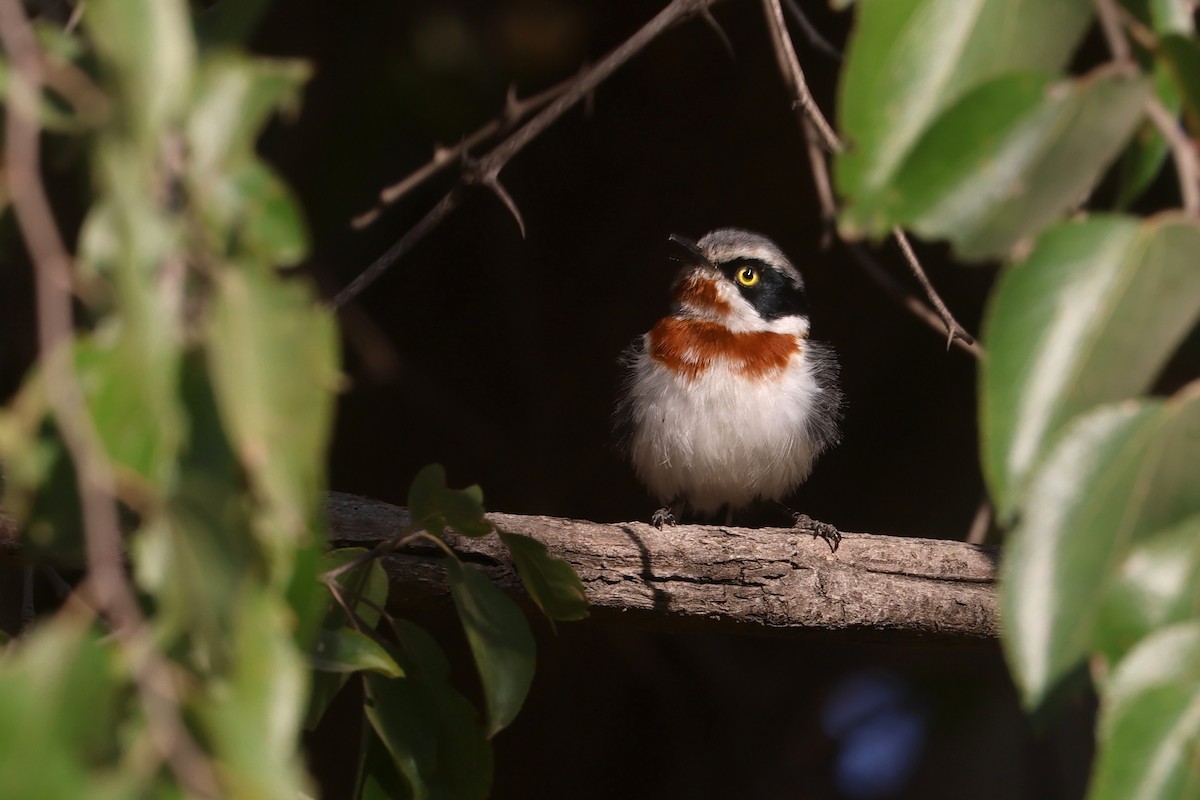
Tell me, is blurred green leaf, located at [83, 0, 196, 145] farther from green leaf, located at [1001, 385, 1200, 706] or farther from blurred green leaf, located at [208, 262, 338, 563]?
green leaf, located at [1001, 385, 1200, 706]

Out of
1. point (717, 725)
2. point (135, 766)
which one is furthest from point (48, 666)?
point (717, 725)

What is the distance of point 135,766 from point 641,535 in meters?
2.26

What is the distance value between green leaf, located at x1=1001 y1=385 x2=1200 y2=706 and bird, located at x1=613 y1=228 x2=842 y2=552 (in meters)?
3.02

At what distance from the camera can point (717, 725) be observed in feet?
19.6

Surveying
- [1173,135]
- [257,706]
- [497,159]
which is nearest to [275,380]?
[257,706]

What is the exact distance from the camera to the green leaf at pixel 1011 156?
115 centimetres

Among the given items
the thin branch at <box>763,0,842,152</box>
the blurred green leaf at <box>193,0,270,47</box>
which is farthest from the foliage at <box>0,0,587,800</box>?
the thin branch at <box>763,0,842,152</box>

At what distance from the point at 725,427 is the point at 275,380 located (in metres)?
3.48

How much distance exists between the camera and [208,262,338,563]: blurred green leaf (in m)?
0.94

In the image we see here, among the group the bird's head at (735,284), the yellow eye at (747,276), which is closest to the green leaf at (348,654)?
the bird's head at (735,284)

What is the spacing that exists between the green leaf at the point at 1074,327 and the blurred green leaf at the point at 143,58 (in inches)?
27.6

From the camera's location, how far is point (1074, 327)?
1140mm

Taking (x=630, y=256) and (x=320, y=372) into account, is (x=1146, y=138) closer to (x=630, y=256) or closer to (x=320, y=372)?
(x=320, y=372)

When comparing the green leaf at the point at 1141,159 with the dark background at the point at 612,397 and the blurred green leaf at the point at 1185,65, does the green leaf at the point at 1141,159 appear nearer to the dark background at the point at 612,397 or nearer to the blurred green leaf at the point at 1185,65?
the blurred green leaf at the point at 1185,65
